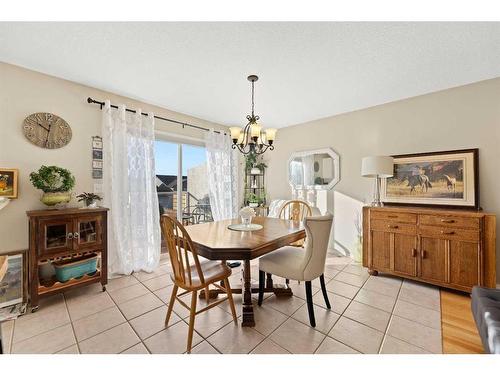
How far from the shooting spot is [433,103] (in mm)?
2674

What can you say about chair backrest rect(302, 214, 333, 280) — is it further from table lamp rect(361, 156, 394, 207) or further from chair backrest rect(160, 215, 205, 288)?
table lamp rect(361, 156, 394, 207)

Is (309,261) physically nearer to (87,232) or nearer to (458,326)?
(458,326)

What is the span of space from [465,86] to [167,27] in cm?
326

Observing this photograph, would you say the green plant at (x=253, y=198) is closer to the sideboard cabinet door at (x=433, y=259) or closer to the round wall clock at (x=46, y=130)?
the sideboard cabinet door at (x=433, y=259)

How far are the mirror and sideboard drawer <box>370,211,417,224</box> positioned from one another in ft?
3.14

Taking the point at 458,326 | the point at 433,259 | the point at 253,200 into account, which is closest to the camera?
the point at 458,326

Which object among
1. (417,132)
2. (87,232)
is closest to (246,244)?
(87,232)

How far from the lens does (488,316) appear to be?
4.14 ft

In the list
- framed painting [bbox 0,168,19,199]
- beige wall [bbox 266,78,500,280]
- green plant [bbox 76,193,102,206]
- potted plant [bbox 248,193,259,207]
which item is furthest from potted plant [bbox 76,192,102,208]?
beige wall [bbox 266,78,500,280]

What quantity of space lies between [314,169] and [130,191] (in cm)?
294

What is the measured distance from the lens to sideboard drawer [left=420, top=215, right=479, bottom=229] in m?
2.13

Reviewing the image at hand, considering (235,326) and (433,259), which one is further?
(433,259)

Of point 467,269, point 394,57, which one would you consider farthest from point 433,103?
point 467,269

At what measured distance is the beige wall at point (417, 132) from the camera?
2346mm
